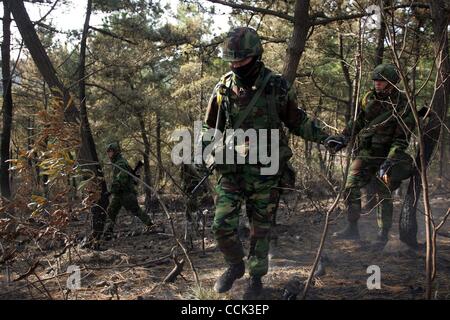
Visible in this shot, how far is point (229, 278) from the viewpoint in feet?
12.4

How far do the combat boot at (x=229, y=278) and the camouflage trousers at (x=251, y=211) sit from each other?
6cm

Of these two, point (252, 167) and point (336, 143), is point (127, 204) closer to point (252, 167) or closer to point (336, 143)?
point (252, 167)

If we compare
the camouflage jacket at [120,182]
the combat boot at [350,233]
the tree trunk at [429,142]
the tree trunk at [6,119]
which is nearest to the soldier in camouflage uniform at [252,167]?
the tree trunk at [429,142]

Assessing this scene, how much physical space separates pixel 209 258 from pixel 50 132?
256 cm

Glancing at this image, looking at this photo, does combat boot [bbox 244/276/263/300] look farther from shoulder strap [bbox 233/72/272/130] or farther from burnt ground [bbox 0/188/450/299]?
shoulder strap [bbox 233/72/272/130]

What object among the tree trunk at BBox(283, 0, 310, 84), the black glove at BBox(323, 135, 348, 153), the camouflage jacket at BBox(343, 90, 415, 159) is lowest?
the black glove at BBox(323, 135, 348, 153)

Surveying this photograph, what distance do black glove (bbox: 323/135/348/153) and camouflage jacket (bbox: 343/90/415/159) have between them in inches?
55.0

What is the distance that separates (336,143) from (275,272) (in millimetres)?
1592

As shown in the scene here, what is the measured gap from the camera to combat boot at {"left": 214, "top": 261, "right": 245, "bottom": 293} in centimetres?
373

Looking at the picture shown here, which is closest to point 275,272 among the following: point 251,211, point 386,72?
point 251,211

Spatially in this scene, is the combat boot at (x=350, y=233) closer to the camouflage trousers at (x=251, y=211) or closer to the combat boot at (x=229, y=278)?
the camouflage trousers at (x=251, y=211)

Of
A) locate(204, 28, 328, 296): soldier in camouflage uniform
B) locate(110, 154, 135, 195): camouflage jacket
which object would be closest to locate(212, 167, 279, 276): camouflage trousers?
locate(204, 28, 328, 296): soldier in camouflage uniform
